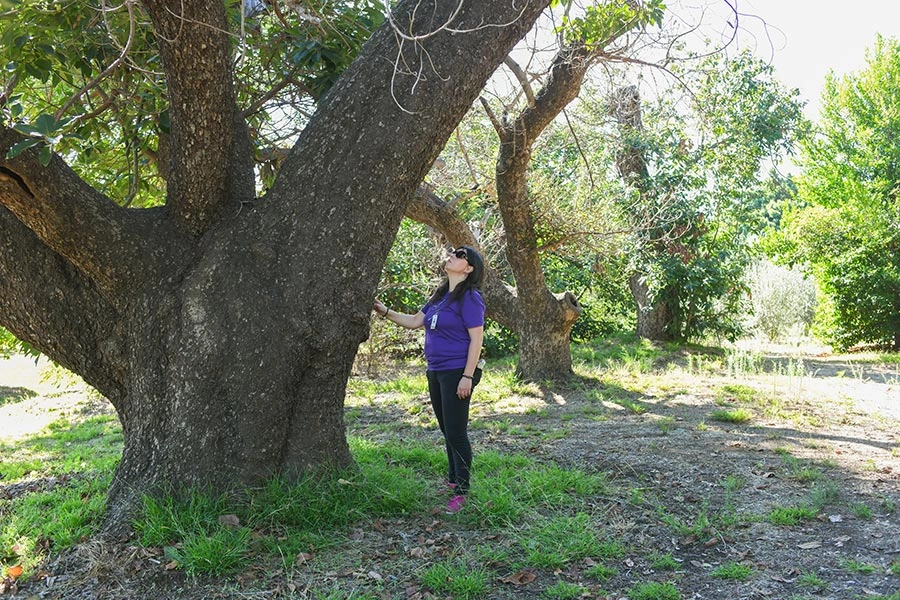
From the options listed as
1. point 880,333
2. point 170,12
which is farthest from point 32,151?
point 880,333

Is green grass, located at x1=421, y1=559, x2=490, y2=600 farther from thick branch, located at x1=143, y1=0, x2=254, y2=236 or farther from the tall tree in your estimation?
the tall tree

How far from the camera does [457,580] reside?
371cm

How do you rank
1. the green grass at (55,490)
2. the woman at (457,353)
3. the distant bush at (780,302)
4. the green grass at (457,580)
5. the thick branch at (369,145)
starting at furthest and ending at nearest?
the distant bush at (780,302), the woman at (457,353), the thick branch at (369,145), the green grass at (55,490), the green grass at (457,580)

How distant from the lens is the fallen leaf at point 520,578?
3766 millimetres

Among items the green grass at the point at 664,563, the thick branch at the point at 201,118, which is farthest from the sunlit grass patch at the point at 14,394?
the green grass at the point at 664,563

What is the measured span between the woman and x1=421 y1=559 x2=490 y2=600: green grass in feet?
2.67

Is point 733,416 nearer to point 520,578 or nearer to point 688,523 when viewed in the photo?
point 688,523

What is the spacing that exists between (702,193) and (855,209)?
4.76 m

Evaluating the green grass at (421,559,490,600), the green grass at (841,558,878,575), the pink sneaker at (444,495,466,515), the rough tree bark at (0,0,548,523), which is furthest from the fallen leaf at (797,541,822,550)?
the rough tree bark at (0,0,548,523)

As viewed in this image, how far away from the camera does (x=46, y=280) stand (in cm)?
452

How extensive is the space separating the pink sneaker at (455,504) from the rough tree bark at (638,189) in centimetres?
830

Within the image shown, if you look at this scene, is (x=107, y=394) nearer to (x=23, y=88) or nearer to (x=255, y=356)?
(x=255, y=356)

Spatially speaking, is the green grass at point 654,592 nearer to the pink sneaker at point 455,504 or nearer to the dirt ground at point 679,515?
the dirt ground at point 679,515

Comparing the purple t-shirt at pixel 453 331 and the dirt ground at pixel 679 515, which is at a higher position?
the purple t-shirt at pixel 453 331
